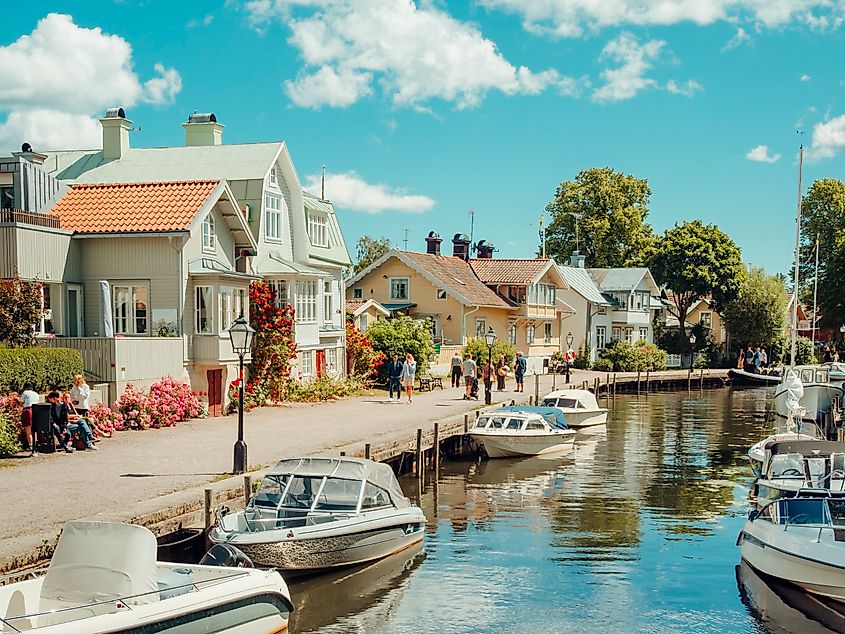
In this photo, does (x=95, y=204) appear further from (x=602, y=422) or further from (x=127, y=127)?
(x=602, y=422)

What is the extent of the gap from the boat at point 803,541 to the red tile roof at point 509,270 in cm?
4746

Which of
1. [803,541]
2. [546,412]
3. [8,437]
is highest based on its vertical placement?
[8,437]

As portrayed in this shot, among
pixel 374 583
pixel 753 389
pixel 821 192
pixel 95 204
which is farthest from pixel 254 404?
pixel 821 192

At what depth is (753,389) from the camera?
229 ft

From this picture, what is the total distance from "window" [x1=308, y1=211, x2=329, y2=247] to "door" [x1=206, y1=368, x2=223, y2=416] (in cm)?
1107

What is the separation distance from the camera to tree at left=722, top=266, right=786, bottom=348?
257 ft

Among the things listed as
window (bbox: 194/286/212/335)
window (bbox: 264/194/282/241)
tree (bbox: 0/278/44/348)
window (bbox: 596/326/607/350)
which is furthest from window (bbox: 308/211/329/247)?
window (bbox: 596/326/607/350)

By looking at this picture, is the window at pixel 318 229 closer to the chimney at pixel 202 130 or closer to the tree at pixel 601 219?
the chimney at pixel 202 130

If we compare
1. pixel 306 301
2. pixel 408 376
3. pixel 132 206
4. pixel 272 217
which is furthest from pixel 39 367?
pixel 408 376

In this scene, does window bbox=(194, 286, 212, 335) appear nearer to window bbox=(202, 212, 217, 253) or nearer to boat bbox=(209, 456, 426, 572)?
window bbox=(202, 212, 217, 253)

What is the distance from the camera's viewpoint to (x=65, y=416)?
81.1ft

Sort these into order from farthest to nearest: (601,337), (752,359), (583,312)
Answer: (752,359), (601,337), (583,312)

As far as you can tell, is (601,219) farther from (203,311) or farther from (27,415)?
(27,415)

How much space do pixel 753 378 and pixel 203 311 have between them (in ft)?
162
